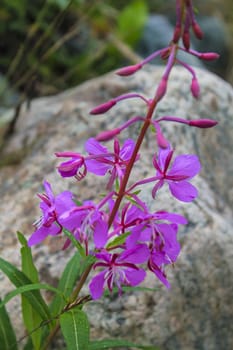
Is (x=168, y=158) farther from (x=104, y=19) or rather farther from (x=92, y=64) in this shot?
(x=104, y=19)

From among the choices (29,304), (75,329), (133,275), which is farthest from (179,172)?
(29,304)

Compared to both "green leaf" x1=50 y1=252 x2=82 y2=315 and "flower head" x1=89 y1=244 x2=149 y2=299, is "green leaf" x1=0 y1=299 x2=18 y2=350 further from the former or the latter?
"flower head" x1=89 y1=244 x2=149 y2=299

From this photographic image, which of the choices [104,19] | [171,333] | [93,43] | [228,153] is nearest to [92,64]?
[93,43]

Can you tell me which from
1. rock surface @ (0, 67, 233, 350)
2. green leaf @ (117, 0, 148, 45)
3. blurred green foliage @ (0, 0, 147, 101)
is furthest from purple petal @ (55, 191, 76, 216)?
green leaf @ (117, 0, 148, 45)

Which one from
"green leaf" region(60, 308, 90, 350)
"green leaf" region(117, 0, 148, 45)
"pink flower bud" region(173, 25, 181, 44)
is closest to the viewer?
"pink flower bud" region(173, 25, 181, 44)

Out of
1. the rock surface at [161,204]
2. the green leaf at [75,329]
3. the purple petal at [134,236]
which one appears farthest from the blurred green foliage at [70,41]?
the purple petal at [134,236]

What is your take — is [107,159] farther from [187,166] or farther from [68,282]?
[68,282]
